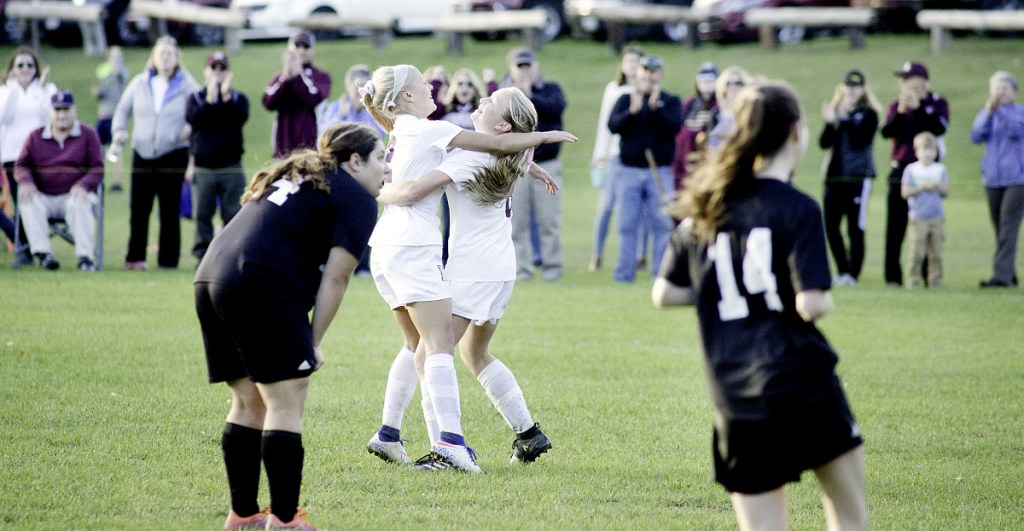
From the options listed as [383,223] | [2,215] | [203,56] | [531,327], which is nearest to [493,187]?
[383,223]

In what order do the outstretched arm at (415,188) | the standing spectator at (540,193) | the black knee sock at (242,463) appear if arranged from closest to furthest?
the black knee sock at (242,463), the outstretched arm at (415,188), the standing spectator at (540,193)

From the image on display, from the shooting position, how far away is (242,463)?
4629mm

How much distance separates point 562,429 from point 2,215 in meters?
8.83

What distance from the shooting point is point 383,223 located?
579cm

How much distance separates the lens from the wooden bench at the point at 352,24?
92.9ft

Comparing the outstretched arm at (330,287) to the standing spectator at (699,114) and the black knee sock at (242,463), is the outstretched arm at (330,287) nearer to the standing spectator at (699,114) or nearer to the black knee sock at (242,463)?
the black knee sock at (242,463)

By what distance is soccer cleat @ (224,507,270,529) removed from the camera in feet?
15.3

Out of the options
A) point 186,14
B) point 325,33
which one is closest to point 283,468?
point 186,14

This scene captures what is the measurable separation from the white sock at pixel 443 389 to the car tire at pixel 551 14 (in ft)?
82.8

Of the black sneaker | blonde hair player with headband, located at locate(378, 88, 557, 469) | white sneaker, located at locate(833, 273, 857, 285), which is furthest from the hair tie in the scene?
white sneaker, located at locate(833, 273, 857, 285)

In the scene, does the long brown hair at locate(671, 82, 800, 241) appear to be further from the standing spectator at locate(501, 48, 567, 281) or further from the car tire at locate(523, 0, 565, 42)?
the car tire at locate(523, 0, 565, 42)

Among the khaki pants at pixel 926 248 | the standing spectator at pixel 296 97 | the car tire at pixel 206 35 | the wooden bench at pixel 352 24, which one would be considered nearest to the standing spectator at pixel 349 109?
the standing spectator at pixel 296 97

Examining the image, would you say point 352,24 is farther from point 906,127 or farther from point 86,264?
point 906,127

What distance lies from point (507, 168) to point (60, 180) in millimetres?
8561
